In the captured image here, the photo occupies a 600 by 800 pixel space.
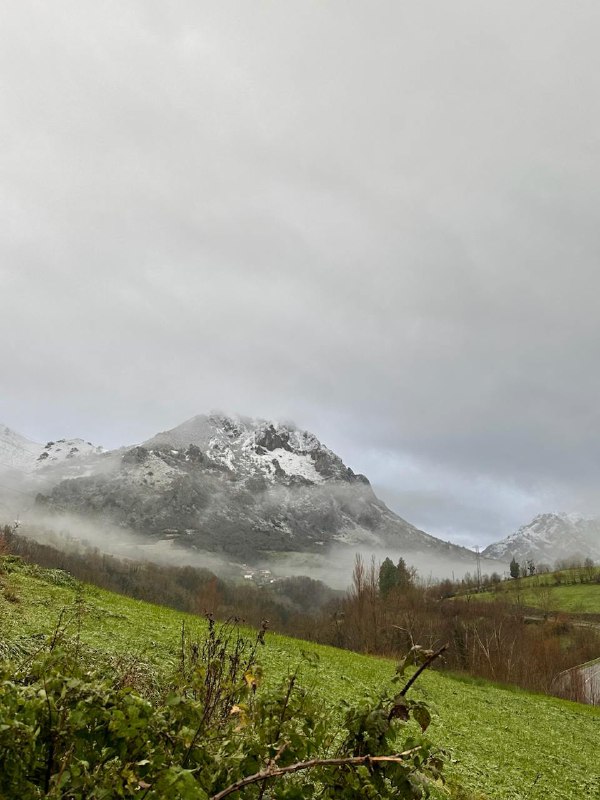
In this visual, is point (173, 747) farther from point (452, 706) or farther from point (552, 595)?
point (552, 595)

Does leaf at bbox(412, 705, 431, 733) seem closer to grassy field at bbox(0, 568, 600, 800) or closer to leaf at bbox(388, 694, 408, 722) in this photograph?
leaf at bbox(388, 694, 408, 722)

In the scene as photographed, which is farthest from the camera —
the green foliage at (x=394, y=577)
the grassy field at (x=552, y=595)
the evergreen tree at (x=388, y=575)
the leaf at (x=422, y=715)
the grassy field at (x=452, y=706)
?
the grassy field at (x=552, y=595)

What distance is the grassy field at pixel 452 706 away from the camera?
11586mm

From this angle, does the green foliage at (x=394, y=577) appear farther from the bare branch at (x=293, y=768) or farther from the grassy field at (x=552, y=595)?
the bare branch at (x=293, y=768)

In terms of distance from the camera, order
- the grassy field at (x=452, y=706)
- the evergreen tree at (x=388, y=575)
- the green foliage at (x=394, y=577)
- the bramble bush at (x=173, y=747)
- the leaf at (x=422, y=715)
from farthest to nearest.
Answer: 1. the evergreen tree at (x=388, y=575)
2. the green foliage at (x=394, y=577)
3. the grassy field at (x=452, y=706)
4. the leaf at (x=422, y=715)
5. the bramble bush at (x=173, y=747)

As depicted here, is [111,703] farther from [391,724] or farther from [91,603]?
[91,603]

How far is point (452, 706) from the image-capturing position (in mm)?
18750

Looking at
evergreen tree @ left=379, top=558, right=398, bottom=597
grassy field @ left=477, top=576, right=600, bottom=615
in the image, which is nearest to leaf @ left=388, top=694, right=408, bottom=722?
evergreen tree @ left=379, top=558, right=398, bottom=597

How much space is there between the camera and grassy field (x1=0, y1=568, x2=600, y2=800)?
1159cm

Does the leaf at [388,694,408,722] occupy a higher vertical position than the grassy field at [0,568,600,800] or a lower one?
higher

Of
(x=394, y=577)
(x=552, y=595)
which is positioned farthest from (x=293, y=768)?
(x=552, y=595)

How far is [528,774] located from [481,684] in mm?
20625

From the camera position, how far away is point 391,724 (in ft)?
12.3

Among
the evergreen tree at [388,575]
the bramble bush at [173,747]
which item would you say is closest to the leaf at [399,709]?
the bramble bush at [173,747]
